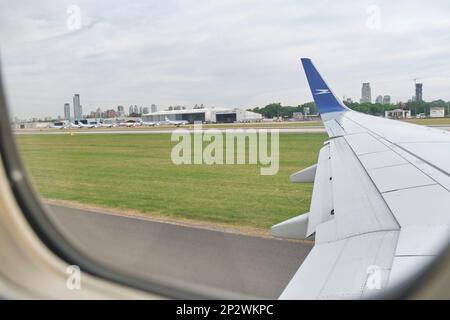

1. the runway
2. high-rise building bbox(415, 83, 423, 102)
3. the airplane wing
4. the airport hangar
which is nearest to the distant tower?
high-rise building bbox(415, 83, 423, 102)

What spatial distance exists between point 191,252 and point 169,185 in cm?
397

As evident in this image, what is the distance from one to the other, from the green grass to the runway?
0.42 metres

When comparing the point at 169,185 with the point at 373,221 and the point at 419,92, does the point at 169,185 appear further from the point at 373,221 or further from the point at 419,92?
the point at 373,221

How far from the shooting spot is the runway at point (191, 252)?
246cm

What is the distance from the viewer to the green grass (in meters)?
3.12

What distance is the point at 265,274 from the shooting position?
9.69 feet

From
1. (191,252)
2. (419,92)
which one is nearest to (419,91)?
(419,92)

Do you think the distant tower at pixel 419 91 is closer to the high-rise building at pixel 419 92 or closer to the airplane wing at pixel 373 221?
the high-rise building at pixel 419 92

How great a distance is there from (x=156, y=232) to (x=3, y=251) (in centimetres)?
237

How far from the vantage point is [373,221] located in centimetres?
184

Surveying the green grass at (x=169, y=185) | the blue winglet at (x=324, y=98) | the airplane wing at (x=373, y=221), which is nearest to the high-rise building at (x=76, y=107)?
the green grass at (x=169, y=185)

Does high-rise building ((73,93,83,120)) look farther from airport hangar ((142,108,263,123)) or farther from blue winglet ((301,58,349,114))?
blue winglet ((301,58,349,114))
